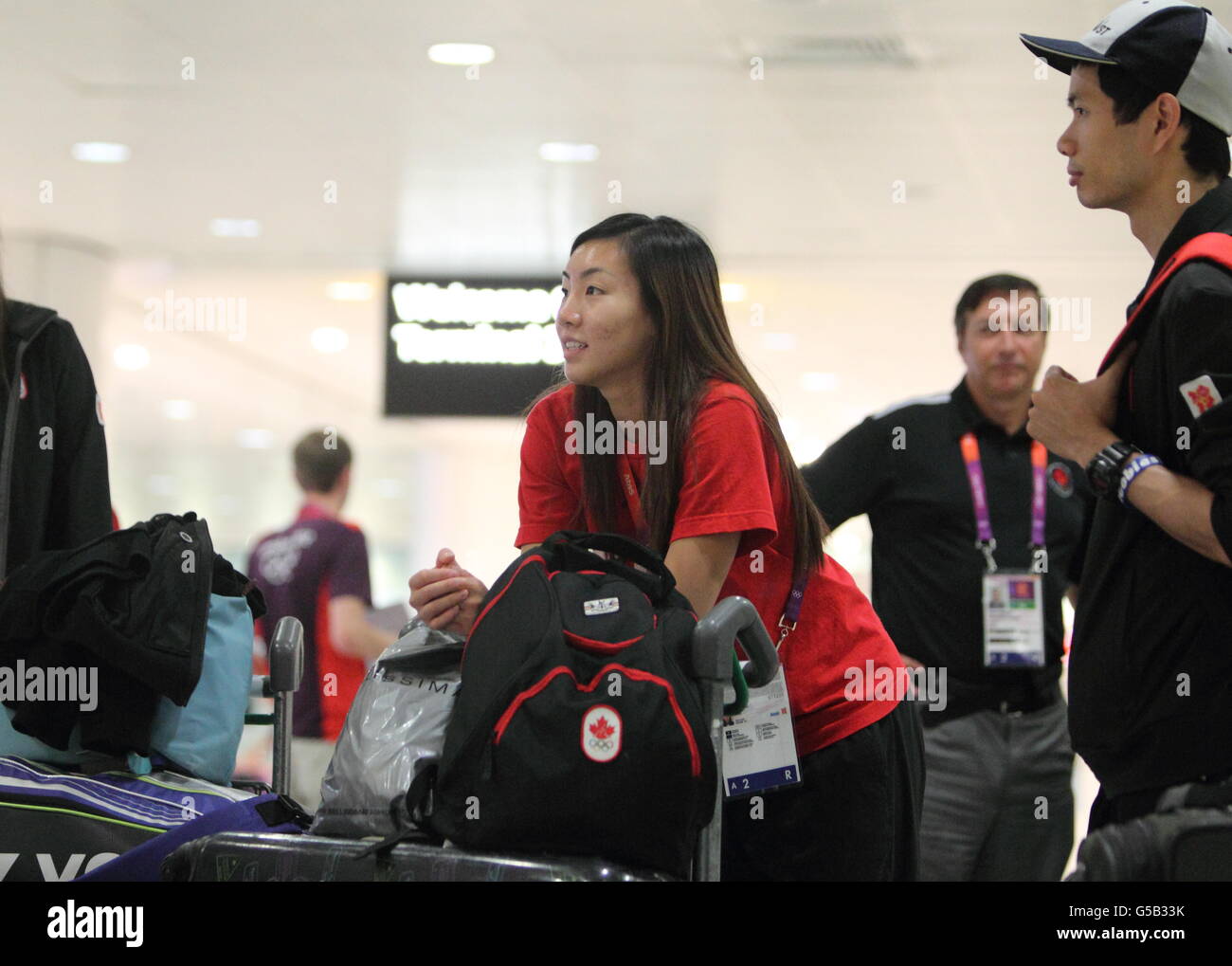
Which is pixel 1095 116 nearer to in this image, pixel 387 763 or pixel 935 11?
pixel 387 763

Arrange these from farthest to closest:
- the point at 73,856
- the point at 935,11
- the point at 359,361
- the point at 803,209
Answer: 1. the point at 359,361
2. the point at 803,209
3. the point at 935,11
4. the point at 73,856

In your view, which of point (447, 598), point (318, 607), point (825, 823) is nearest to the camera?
point (447, 598)

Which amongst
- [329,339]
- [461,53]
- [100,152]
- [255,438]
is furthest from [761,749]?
[255,438]

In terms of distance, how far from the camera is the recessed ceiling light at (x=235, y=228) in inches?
301

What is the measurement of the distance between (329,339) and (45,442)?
29.2ft

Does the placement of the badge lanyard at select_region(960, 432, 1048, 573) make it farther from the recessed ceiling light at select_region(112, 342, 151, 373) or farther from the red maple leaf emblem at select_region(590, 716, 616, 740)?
the recessed ceiling light at select_region(112, 342, 151, 373)

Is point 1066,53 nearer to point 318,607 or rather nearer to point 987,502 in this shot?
point 987,502

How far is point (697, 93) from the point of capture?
564 centimetres

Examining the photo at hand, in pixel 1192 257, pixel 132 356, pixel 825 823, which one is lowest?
pixel 825 823

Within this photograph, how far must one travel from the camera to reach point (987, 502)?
327 centimetres

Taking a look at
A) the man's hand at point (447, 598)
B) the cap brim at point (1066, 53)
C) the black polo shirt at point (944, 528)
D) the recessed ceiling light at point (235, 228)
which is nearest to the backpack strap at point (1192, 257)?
the cap brim at point (1066, 53)

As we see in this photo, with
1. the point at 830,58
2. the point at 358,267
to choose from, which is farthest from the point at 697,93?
the point at 358,267

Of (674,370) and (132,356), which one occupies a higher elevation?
(132,356)
